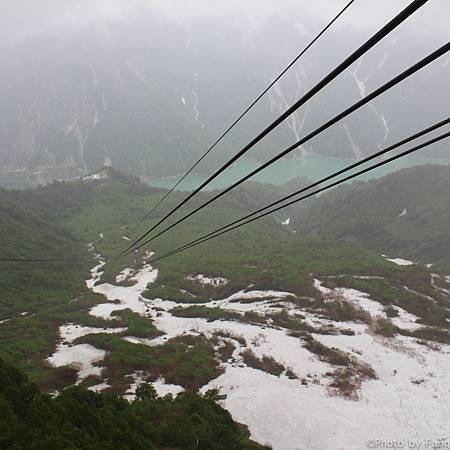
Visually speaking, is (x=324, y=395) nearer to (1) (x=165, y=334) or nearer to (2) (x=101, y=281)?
(1) (x=165, y=334)

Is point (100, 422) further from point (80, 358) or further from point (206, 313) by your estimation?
point (206, 313)

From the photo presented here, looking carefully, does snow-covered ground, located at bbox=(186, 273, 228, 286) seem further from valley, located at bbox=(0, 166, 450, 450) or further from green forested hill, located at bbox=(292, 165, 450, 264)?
green forested hill, located at bbox=(292, 165, 450, 264)

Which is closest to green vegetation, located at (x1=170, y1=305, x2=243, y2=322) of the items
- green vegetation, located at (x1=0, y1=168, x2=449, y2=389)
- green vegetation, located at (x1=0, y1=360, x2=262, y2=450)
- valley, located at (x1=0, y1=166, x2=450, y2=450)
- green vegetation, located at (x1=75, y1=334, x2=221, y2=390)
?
green vegetation, located at (x1=0, y1=168, x2=449, y2=389)

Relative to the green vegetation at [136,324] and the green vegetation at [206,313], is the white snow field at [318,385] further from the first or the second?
the green vegetation at [206,313]

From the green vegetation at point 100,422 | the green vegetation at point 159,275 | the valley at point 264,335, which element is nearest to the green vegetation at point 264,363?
the valley at point 264,335

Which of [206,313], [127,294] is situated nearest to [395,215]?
[127,294]

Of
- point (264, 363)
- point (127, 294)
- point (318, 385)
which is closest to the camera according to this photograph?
point (318, 385)
